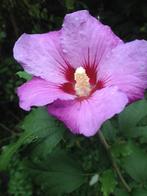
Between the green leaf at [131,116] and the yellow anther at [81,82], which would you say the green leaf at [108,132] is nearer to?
the green leaf at [131,116]

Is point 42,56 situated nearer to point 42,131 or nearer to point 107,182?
point 42,131

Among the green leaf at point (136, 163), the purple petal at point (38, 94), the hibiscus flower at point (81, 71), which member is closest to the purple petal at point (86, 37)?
the hibiscus flower at point (81, 71)

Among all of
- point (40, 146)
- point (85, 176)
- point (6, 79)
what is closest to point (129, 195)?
point (85, 176)

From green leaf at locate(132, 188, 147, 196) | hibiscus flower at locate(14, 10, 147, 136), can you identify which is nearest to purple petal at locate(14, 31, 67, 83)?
hibiscus flower at locate(14, 10, 147, 136)

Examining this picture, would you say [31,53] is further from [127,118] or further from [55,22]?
[55,22]

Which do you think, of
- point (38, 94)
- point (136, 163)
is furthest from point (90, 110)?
point (136, 163)

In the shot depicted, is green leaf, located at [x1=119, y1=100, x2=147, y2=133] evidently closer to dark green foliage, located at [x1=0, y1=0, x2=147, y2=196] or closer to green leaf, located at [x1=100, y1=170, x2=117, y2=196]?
dark green foliage, located at [x1=0, y1=0, x2=147, y2=196]
